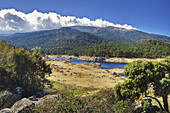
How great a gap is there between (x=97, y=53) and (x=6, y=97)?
5897 inches

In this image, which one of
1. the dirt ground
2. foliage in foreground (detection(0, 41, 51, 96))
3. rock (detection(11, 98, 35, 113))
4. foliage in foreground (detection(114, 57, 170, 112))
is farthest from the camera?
the dirt ground

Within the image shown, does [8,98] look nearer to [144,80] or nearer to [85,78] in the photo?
[144,80]

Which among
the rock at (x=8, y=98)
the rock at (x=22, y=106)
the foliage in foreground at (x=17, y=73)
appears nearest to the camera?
the rock at (x=22, y=106)

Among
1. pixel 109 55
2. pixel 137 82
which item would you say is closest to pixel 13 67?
pixel 137 82

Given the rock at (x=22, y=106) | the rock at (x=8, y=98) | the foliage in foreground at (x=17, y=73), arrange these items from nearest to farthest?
the rock at (x=22, y=106) → the rock at (x=8, y=98) → the foliage in foreground at (x=17, y=73)

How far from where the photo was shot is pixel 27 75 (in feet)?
65.7

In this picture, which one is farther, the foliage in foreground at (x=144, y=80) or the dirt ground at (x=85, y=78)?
the dirt ground at (x=85, y=78)

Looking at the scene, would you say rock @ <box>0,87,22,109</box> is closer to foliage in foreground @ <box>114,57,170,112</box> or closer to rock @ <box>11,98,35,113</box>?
rock @ <box>11,98,35,113</box>

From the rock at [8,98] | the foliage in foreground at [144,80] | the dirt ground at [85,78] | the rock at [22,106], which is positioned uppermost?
the foliage in foreground at [144,80]

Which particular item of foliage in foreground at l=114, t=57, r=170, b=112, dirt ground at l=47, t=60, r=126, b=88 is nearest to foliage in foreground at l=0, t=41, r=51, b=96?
foliage in foreground at l=114, t=57, r=170, b=112

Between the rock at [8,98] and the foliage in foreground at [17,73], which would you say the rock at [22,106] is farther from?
the foliage in foreground at [17,73]

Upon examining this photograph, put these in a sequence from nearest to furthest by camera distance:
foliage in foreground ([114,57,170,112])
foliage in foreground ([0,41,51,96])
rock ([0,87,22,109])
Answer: rock ([0,87,22,109]) → foliage in foreground ([114,57,170,112]) → foliage in foreground ([0,41,51,96])

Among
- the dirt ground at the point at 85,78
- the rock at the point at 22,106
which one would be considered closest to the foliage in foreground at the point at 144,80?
the rock at the point at 22,106

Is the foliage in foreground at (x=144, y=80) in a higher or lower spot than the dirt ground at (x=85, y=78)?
higher
